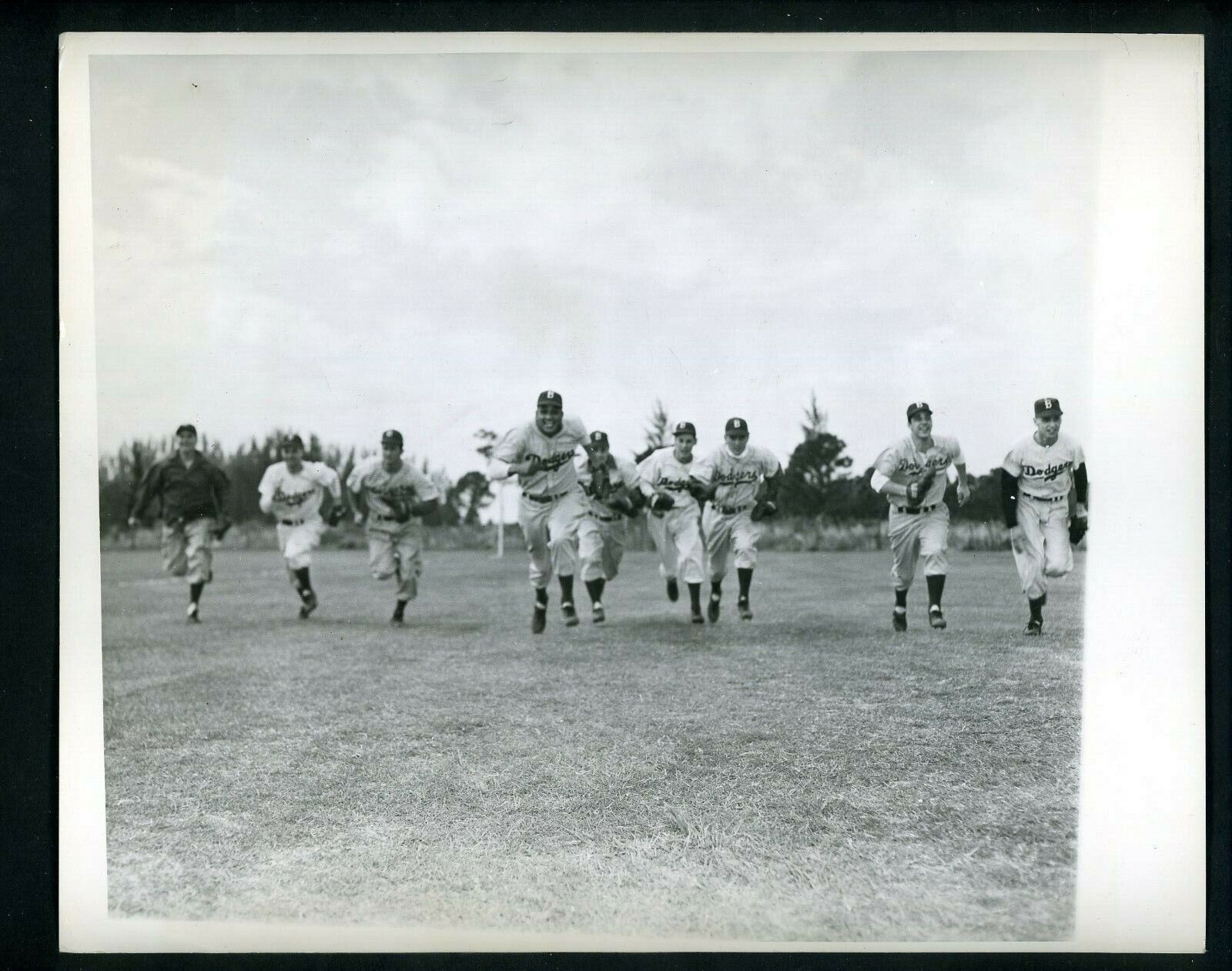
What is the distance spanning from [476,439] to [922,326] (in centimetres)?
184

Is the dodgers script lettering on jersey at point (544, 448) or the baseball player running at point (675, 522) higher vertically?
the dodgers script lettering on jersey at point (544, 448)

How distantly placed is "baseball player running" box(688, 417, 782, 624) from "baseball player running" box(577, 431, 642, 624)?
1.08 feet

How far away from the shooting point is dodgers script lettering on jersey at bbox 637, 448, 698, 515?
11.1 ft

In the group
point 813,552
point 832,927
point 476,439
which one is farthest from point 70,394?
point 832,927

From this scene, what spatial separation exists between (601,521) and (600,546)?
117mm

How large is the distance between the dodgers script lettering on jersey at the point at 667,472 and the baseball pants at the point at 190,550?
2.05 metres

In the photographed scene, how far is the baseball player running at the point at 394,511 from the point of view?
3445mm

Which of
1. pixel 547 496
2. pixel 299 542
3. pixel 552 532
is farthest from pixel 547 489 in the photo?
pixel 299 542

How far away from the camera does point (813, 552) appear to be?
Answer: 362 cm

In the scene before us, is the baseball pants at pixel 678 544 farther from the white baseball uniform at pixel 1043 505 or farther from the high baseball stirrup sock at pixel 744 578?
the white baseball uniform at pixel 1043 505

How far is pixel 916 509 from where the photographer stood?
3.35m

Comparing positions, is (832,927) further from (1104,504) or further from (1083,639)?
(1104,504)

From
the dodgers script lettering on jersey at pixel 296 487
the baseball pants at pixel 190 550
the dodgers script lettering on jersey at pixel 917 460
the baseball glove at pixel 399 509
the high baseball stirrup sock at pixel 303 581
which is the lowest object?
the high baseball stirrup sock at pixel 303 581
